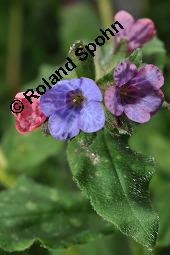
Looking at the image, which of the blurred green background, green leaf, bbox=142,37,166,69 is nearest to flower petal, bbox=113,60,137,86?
green leaf, bbox=142,37,166,69

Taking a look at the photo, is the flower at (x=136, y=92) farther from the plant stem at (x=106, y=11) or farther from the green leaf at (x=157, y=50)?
the plant stem at (x=106, y=11)

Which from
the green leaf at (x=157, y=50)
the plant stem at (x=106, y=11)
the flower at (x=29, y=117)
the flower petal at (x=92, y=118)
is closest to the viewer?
the flower petal at (x=92, y=118)

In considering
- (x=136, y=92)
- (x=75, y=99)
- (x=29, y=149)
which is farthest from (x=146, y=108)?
(x=29, y=149)

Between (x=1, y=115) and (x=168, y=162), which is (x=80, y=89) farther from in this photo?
(x=1, y=115)

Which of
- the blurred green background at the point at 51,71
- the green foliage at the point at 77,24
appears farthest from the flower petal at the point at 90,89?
the green foliage at the point at 77,24

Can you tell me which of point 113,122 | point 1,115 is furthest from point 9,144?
point 113,122
